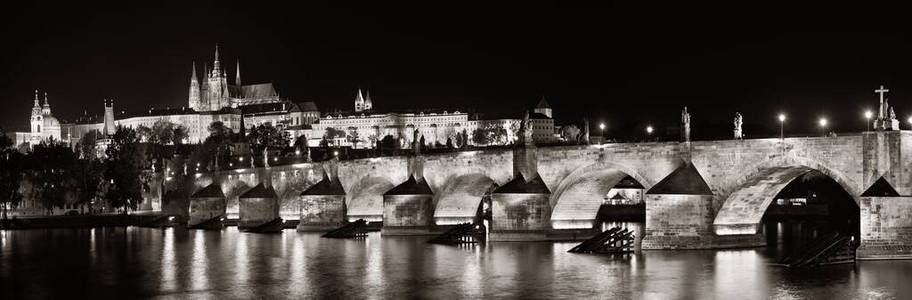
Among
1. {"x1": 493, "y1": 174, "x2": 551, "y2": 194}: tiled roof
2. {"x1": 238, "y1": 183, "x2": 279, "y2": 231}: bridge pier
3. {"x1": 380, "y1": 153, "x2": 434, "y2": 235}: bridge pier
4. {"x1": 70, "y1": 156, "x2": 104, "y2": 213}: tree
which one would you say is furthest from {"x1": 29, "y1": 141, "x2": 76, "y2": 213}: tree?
{"x1": 493, "y1": 174, "x2": 551, "y2": 194}: tiled roof

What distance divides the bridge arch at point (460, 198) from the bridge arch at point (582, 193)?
252 inches

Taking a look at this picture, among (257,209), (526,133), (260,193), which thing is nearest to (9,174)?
(260,193)

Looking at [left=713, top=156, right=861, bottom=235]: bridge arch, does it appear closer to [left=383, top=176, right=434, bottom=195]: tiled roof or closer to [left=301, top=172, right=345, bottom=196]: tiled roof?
[left=383, top=176, right=434, bottom=195]: tiled roof

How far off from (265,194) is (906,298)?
5495 cm

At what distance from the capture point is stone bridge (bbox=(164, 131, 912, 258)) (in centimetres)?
3644

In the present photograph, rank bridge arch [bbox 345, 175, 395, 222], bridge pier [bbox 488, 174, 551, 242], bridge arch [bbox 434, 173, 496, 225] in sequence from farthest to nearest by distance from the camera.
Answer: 1. bridge arch [bbox 345, 175, 395, 222]
2. bridge arch [bbox 434, 173, 496, 225]
3. bridge pier [bbox 488, 174, 551, 242]

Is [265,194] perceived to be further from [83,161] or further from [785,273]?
[785,273]

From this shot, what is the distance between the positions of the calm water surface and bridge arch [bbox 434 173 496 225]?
622 cm

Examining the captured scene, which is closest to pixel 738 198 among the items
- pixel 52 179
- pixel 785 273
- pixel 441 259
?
pixel 785 273

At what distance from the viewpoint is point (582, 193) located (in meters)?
51.3

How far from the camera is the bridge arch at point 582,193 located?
4891cm

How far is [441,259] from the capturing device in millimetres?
42750

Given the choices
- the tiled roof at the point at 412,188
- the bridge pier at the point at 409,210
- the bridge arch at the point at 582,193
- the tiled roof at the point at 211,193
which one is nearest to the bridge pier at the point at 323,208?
the bridge pier at the point at 409,210

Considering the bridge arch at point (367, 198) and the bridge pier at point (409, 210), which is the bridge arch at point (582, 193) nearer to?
the bridge pier at point (409, 210)
